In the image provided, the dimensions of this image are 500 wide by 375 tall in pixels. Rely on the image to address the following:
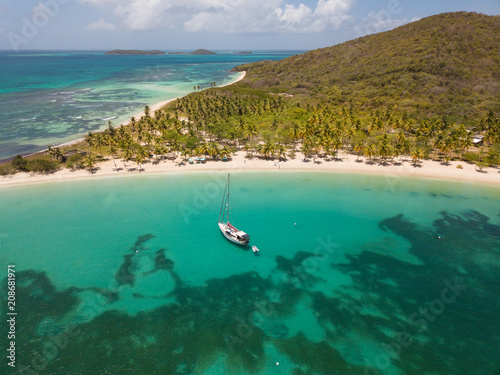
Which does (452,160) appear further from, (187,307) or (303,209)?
(187,307)

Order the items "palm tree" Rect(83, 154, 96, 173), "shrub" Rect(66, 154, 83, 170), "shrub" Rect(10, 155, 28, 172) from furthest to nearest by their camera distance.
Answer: "shrub" Rect(66, 154, 83, 170)
"palm tree" Rect(83, 154, 96, 173)
"shrub" Rect(10, 155, 28, 172)

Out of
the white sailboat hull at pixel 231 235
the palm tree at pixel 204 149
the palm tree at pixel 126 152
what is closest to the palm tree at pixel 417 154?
the white sailboat hull at pixel 231 235

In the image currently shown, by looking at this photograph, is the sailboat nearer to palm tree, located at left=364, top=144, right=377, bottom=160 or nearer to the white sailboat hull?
the white sailboat hull

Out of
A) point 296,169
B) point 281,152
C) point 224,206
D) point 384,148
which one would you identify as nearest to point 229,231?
point 224,206

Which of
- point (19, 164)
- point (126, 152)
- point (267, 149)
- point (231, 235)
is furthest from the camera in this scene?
point (267, 149)

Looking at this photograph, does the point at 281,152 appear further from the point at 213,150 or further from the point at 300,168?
the point at 213,150

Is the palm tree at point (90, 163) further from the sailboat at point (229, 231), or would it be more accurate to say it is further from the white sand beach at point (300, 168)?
the sailboat at point (229, 231)

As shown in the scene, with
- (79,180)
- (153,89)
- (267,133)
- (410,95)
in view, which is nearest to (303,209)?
(267,133)

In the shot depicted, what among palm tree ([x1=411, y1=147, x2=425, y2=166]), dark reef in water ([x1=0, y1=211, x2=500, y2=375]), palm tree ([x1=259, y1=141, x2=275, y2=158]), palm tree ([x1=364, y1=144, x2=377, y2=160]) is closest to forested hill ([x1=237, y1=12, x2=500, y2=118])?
palm tree ([x1=411, y1=147, x2=425, y2=166])
